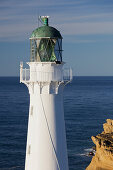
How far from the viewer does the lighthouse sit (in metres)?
18.1

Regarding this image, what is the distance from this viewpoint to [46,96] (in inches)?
717

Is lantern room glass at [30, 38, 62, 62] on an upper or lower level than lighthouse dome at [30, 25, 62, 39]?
lower

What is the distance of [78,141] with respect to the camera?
63.5 m

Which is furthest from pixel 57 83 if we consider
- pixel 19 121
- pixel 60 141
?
pixel 19 121

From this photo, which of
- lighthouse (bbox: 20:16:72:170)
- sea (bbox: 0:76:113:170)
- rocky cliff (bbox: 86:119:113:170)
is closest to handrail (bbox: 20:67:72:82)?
lighthouse (bbox: 20:16:72:170)

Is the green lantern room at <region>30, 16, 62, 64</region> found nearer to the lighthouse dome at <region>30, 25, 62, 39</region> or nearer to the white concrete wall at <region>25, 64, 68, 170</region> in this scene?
Answer: the lighthouse dome at <region>30, 25, 62, 39</region>

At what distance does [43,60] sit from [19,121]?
6547 cm

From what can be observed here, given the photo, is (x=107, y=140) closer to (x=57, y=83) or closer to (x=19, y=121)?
(x=57, y=83)

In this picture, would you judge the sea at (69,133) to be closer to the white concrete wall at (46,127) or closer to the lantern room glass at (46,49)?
the white concrete wall at (46,127)

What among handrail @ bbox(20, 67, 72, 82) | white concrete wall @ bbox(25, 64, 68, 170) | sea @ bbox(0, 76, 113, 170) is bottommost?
sea @ bbox(0, 76, 113, 170)

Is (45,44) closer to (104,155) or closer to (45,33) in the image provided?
(45,33)

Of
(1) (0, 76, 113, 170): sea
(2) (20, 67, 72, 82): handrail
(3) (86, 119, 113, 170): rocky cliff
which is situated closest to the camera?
(2) (20, 67, 72, 82): handrail

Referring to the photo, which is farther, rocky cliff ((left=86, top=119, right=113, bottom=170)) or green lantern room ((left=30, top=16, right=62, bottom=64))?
rocky cliff ((left=86, top=119, right=113, bottom=170))

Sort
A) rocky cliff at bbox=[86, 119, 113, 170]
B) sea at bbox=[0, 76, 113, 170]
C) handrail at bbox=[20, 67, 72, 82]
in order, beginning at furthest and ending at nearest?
sea at bbox=[0, 76, 113, 170] < rocky cliff at bbox=[86, 119, 113, 170] < handrail at bbox=[20, 67, 72, 82]
